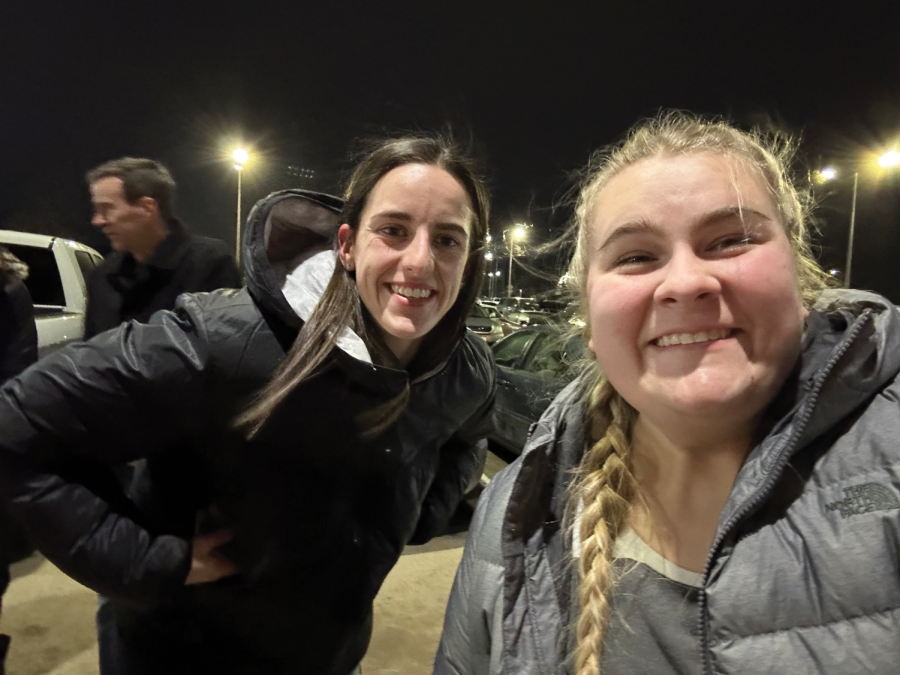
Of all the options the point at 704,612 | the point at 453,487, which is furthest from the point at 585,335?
the point at 453,487

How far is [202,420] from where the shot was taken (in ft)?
4.30

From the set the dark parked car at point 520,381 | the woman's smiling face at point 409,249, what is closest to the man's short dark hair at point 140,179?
the woman's smiling face at point 409,249

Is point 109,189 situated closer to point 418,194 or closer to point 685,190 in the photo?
point 418,194

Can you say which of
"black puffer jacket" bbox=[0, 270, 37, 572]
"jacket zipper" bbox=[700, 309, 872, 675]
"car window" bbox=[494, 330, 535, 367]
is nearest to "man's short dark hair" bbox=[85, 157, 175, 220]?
"black puffer jacket" bbox=[0, 270, 37, 572]

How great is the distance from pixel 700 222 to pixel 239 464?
3.83ft

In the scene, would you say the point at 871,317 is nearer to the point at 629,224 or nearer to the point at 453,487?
the point at 629,224

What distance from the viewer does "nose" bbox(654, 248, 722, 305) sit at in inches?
33.9

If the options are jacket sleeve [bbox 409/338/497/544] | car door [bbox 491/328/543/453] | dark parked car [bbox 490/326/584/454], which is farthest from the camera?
car door [bbox 491/328/543/453]

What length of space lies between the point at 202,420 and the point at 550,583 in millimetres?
880

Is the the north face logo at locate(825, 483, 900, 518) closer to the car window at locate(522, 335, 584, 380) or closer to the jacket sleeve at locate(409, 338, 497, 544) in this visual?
the car window at locate(522, 335, 584, 380)

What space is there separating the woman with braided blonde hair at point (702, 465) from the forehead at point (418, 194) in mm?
408

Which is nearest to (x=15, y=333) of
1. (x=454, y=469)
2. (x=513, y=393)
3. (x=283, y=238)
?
(x=283, y=238)

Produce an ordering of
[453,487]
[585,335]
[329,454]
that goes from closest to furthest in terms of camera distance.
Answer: [585,335]
[329,454]
[453,487]

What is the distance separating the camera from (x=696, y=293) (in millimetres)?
865
